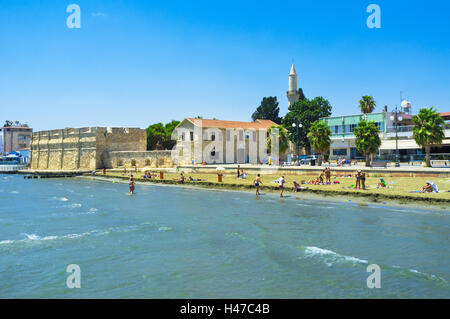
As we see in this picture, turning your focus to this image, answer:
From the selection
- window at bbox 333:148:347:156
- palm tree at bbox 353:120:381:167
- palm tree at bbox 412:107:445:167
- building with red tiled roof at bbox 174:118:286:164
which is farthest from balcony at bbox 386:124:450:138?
building with red tiled roof at bbox 174:118:286:164

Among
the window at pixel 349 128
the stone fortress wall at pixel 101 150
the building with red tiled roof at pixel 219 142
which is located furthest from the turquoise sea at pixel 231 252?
the stone fortress wall at pixel 101 150

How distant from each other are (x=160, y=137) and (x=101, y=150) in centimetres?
1305

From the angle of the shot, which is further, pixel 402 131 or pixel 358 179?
pixel 402 131

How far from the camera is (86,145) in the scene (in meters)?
64.2

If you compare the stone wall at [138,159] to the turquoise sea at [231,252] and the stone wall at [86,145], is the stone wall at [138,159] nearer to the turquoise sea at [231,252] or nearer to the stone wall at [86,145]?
the stone wall at [86,145]

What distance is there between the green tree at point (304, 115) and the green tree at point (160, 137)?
2329 cm

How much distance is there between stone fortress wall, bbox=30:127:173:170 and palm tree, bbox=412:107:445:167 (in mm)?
35014

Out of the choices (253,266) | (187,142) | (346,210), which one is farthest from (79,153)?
(253,266)

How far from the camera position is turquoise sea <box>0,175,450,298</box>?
9.39 meters

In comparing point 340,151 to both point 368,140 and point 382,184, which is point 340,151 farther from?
point 382,184

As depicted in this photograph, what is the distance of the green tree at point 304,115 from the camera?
58031 mm

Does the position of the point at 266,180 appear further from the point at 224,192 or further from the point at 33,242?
the point at 33,242

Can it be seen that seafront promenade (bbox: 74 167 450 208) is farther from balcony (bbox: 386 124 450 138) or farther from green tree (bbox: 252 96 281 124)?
green tree (bbox: 252 96 281 124)

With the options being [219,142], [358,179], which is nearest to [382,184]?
[358,179]
